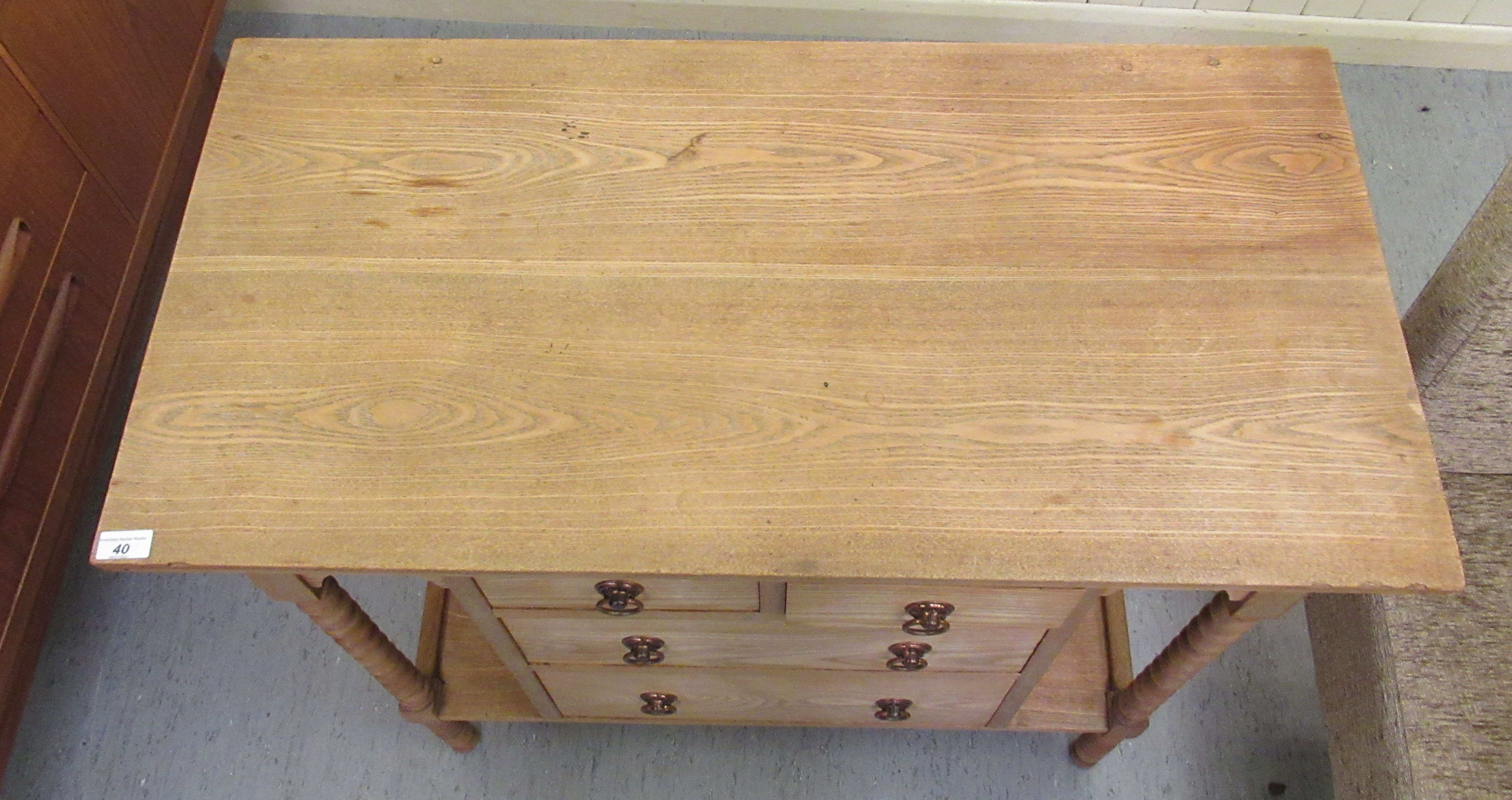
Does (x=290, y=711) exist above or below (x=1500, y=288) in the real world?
below

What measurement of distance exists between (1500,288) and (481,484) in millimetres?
903

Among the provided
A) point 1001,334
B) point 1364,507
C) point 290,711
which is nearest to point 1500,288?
point 1364,507

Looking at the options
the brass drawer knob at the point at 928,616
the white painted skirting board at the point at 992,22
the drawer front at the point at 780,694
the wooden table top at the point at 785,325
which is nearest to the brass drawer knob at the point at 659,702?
the drawer front at the point at 780,694

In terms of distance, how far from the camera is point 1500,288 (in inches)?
35.9

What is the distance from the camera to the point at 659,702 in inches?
47.4

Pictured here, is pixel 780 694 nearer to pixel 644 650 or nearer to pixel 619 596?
pixel 644 650

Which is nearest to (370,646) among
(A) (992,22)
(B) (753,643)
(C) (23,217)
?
(B) (753,643)

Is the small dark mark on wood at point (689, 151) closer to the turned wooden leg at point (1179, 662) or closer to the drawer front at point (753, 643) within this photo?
the drawer front at point (753, 643)

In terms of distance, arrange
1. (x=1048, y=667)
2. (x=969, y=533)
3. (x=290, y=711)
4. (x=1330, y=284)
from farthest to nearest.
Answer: (x=290, y=711) → (x=1048, y=667) → (x=1330, y=284) → (x=969, y=533)

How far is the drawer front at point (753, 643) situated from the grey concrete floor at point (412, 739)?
0.32 metres

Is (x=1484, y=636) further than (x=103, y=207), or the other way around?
(x=103, y=207)

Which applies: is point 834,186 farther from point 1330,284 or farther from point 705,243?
point 1330,284

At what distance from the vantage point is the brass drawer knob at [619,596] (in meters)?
0.94

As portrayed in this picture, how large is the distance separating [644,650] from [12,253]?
884mm
